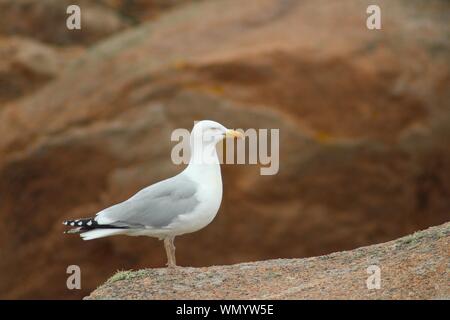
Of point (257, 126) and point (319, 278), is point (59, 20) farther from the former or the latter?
point (319, 278)

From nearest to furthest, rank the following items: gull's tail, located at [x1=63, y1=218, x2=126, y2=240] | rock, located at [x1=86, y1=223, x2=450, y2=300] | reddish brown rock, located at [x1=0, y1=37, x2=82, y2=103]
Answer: rock, located at [x1=86, y1=223, x2=450, y2=300] < gull's tail, located at [x1=63, y1=218, x2=126, y2=240] < reddish brown rock, located at [x1=0, y1=37, x2=82, y2=103]

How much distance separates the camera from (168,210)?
31.2ft

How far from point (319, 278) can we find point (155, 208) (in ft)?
5.85

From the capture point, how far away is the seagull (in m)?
9.48

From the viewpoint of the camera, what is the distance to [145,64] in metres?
17.2

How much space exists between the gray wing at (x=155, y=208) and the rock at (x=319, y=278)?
1.64 feet

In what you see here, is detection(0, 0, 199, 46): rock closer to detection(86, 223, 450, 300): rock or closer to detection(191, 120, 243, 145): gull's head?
detection(191, 120, 243, 145): gull's head

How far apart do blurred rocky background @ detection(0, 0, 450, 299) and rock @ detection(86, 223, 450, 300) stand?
666 centimetres

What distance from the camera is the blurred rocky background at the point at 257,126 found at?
16.6m

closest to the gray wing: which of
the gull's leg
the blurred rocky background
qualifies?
the gull's leg

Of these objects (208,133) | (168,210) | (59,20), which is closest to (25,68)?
(59,20)

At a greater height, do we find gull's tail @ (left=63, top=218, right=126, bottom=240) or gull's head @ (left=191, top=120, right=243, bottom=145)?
gull's head @ (left=191, top=120, right=243, bottom=145)

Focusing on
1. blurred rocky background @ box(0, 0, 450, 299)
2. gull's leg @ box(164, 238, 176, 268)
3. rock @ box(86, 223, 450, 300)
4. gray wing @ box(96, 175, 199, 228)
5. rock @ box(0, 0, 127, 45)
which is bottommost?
rock @ box(86, 223, 450, 300)
